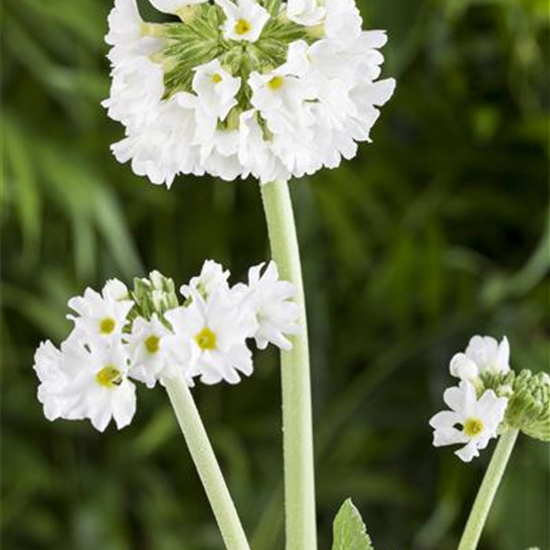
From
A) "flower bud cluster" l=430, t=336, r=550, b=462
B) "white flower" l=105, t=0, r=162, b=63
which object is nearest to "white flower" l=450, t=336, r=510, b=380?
"flower bud cluster" l=430, t=336, r=550, b=462

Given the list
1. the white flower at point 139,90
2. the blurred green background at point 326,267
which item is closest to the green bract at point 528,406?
the white flower at point 139,90

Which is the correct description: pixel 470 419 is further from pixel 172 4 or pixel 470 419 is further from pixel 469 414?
pixel 172 4

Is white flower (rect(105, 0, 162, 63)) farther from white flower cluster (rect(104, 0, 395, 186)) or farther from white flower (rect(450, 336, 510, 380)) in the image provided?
white flower (rect(450, 336, 510, 380))

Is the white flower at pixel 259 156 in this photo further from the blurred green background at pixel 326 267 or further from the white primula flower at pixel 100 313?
the blurred green background at pixel 326 267

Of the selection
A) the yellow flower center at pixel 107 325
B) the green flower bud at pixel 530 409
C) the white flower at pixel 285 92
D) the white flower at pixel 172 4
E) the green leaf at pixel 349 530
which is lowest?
the green leaf at pixel 349 530

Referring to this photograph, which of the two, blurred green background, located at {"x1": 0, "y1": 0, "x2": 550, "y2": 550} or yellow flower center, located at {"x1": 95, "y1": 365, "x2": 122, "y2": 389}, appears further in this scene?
blurred green background, located at {"x1": 0, "y1": 0, "x2": 550, "y2": 550}

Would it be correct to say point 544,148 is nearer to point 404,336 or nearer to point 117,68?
point 404,336

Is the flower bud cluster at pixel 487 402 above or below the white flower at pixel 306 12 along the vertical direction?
below
